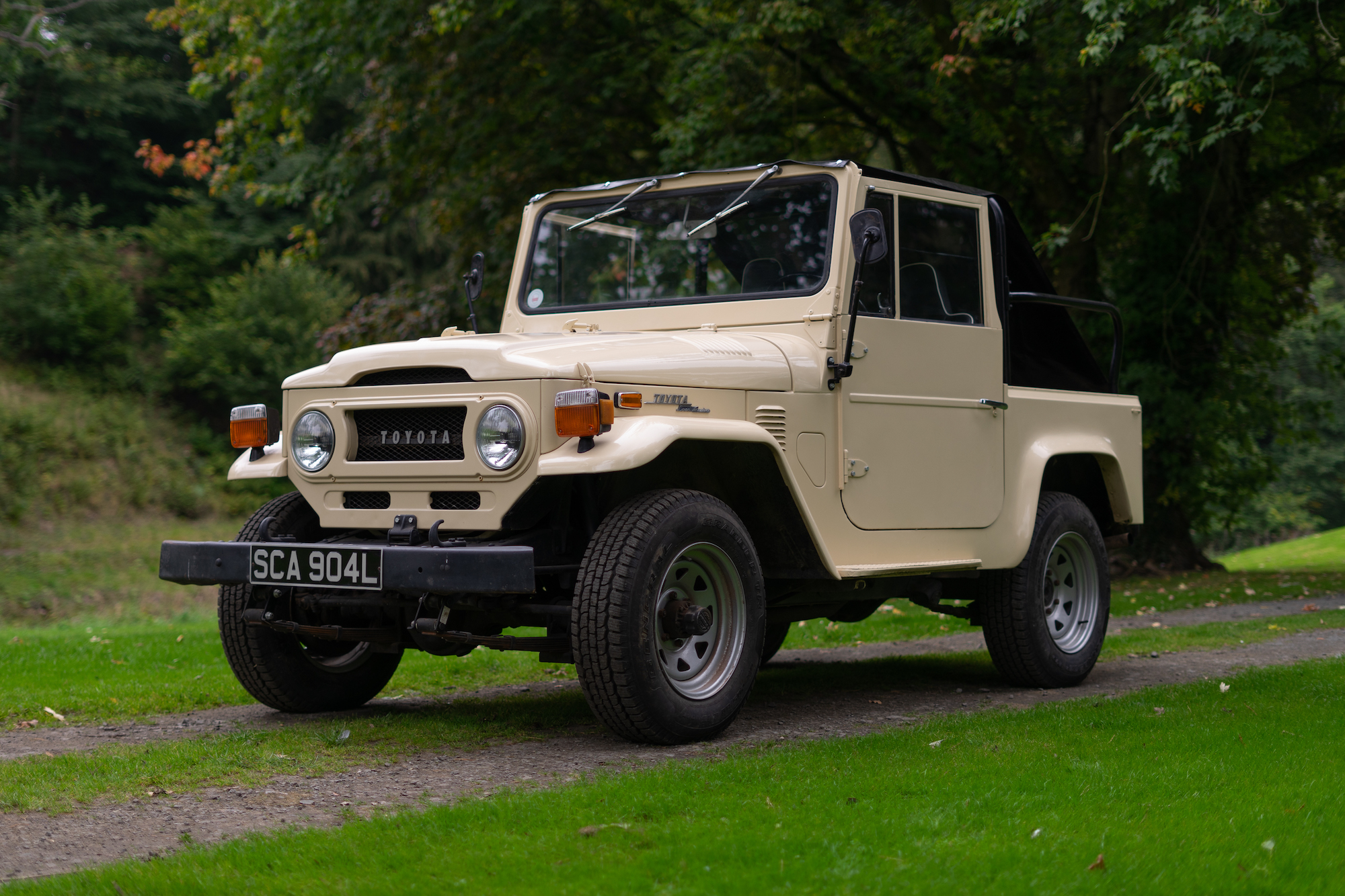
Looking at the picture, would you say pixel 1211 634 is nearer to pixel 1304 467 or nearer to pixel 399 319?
pixel 399 319

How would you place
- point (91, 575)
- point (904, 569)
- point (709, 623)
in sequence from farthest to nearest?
point (91, 575) → point (904, 569) → point (709, 623)

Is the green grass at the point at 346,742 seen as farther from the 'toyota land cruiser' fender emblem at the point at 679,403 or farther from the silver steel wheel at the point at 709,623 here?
the 'toyota land cruiser' fender emblem at the point at 679,403

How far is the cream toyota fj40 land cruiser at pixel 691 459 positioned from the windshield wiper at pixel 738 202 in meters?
0.02

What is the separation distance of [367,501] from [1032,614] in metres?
3.63

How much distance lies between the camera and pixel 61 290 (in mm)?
28109

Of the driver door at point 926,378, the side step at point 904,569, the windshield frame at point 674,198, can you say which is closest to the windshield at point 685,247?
the windshield frame at point 674,198

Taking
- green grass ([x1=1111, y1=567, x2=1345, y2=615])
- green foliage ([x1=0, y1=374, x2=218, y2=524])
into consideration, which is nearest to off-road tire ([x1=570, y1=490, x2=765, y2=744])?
green grass ([x1=1111, y1=567, x2=1345, y2=615])

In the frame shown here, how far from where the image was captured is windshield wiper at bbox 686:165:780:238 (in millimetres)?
6562

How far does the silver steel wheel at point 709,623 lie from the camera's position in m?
5.47

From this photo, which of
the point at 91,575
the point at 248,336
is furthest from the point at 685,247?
the point at 248,336

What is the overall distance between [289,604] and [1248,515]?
99.2ft

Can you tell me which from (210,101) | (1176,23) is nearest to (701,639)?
(1176,23)

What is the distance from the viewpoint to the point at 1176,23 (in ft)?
34.5

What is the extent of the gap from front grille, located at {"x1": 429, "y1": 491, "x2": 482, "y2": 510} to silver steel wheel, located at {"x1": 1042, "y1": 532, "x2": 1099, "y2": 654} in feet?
12.2
